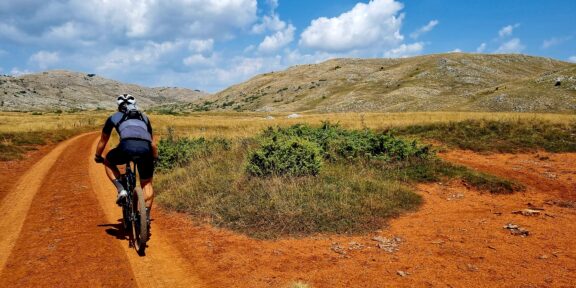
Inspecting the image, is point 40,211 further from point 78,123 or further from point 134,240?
point 78,123

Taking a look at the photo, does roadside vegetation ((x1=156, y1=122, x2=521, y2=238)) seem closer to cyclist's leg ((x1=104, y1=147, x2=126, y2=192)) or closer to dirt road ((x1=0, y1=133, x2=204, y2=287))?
dirt road ((x1=0, y1=133, x2=204, y2=287))

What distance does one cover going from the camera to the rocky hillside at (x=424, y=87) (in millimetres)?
58375

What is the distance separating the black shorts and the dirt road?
70.3 inches

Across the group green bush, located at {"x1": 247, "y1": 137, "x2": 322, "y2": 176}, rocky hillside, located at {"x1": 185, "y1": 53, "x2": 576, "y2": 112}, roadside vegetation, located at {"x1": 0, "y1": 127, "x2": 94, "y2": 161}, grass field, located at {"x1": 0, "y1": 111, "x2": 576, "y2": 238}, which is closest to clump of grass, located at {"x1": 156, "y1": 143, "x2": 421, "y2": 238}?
grass field, located at {"x1": 0, "y1": 111, "x2": 576, "y2": 238}

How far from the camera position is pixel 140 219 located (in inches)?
267

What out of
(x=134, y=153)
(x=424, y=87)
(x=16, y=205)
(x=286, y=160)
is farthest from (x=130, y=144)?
(x=424, y=87)

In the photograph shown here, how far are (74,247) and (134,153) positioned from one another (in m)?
2.67

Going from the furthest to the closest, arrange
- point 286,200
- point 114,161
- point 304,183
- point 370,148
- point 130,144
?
point 370,148
point 304,183
point 286,200
point 114,161
point 130,144

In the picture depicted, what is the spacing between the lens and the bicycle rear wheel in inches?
265

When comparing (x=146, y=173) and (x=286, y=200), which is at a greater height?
(x=146, y=173)

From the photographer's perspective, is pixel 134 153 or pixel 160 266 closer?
pixel 134 153

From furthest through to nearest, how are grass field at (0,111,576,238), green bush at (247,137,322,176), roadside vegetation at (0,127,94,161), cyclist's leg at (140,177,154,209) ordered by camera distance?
roadside vegetation at (0,127,94,161) < green bush at (247,137,322,176) < grass field at (0,111,576,238) < cyclist's leg at (140,177,154,209)

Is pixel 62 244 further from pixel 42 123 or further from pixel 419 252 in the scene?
pixel 42 123

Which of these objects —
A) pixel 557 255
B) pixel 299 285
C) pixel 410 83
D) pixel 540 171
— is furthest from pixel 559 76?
pixel 299 285
